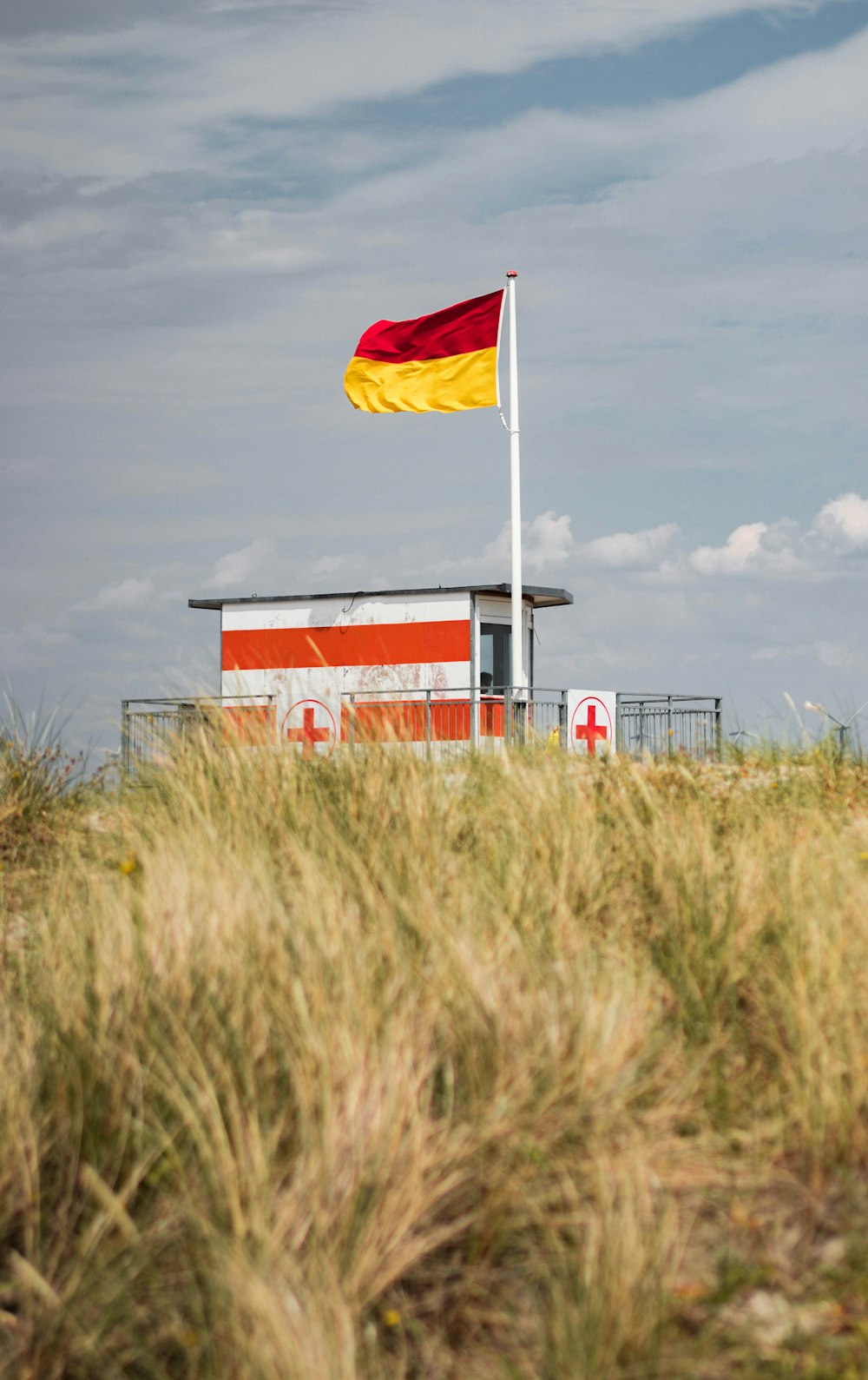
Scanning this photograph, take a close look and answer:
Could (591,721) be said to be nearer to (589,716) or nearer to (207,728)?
(589,716)

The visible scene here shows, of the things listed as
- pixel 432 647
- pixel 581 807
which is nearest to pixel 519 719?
pixel 432 647

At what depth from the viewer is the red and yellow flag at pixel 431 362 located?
19750mm

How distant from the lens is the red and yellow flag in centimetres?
1975

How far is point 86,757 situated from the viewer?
10.6 meters

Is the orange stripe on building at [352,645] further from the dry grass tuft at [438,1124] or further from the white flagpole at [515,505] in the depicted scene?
the dry grass tuft at [438,1124]

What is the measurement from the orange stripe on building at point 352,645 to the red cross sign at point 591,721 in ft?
7.52

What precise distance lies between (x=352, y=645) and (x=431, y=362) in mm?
5110

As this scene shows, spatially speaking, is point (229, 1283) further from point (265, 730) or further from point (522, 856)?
point (265, 730)

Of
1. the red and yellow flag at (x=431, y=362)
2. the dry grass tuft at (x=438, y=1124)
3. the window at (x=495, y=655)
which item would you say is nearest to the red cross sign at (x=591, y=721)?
the window at (x=495, y=655)

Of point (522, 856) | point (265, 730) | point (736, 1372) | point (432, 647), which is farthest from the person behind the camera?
point (432, 647)

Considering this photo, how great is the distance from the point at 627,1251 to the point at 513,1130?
0.65m

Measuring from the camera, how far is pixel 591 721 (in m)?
20.1

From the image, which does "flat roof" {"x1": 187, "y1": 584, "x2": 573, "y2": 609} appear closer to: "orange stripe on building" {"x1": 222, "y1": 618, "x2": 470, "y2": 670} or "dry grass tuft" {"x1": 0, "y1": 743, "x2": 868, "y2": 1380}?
"orange stripe on building" {"x1": 222, "y1": 618, "x2": 470, "y2": 670}

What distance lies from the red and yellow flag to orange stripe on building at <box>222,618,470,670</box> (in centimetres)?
376
